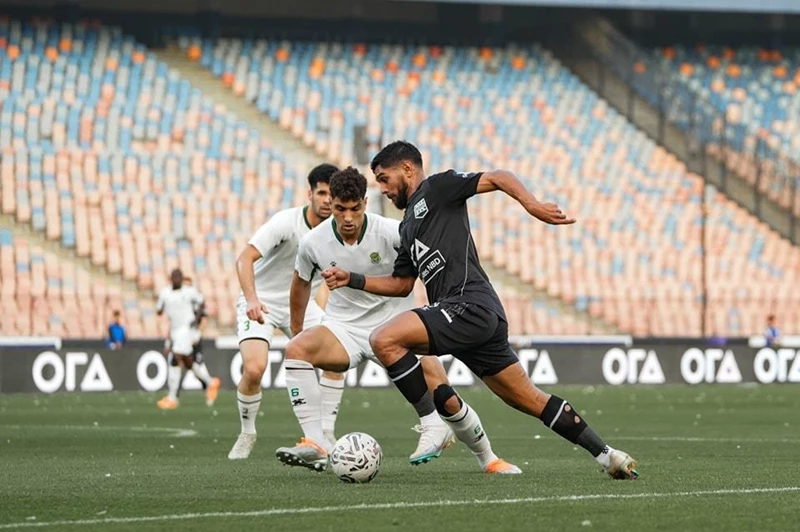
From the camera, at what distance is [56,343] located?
92.5 ft

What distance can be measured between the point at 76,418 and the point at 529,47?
2450cm

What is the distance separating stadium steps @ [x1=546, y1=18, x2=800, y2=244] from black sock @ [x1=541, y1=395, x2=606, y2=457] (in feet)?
99.0

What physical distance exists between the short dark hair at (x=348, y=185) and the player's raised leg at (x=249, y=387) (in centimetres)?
244

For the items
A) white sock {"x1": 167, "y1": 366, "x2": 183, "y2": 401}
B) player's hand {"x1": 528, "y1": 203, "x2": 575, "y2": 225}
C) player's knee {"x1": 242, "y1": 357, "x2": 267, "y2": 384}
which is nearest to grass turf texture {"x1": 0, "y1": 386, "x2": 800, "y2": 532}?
player's knee {"x1": 242, "y1": 357, "x2": 267, "y2": 384}

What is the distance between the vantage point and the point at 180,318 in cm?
2552

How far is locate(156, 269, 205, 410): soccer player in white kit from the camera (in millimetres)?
25172

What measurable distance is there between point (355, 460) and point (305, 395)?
132 cm

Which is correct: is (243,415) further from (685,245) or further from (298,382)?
(685,245)

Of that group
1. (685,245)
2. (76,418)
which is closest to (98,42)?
(685,245)

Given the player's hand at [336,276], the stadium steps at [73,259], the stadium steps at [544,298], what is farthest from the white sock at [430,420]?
the stadium steps at [544,298]

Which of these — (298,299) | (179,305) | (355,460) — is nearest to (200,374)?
(179,305)

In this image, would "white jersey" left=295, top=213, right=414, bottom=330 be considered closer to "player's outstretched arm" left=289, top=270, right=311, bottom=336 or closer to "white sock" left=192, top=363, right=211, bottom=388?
"player's outstretched arm" left=289, top=270, right=311, bottom=336

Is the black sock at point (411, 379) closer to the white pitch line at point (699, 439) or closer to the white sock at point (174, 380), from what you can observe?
the white pitch line at point (699, 439)

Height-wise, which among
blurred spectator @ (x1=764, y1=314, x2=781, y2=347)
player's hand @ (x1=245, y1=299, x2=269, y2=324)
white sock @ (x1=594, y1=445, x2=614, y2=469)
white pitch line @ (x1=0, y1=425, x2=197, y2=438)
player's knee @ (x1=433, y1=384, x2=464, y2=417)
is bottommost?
white pitch line @ (x1=0, y1=425, x2=197, y2=438)
